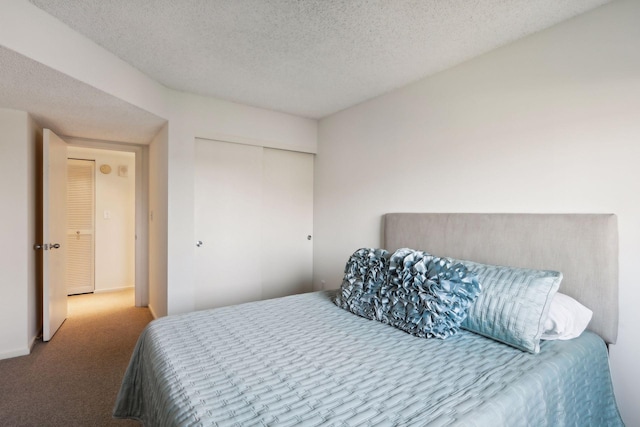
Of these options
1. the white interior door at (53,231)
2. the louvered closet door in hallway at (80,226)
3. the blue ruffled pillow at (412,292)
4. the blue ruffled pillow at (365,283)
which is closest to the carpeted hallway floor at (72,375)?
the white interior door at (53,231)

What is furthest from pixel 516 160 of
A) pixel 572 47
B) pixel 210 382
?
pixel 210 382

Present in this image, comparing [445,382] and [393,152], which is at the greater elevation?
[393,152]

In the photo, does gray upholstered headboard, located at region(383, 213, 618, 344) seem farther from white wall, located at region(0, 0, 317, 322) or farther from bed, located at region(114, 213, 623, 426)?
white wall, located at region(0, 0, 317, 322)

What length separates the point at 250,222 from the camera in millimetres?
3445

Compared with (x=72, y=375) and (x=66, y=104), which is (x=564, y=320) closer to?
(x=72, y=375)

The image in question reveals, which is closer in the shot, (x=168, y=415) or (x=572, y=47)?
(x=168, y=415)

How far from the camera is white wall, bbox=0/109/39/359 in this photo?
260cm

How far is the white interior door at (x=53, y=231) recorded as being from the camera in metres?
2.83

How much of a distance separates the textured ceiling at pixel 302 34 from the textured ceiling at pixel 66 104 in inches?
12.7

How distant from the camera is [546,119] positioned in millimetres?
1877

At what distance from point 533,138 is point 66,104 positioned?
3334 mm

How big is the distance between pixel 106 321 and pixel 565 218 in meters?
4.34

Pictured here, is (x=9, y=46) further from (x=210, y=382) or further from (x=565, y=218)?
(x=565, y=218)

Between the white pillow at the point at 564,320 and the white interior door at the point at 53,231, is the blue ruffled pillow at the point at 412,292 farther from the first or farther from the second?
the white interior door at the point at 53,231
